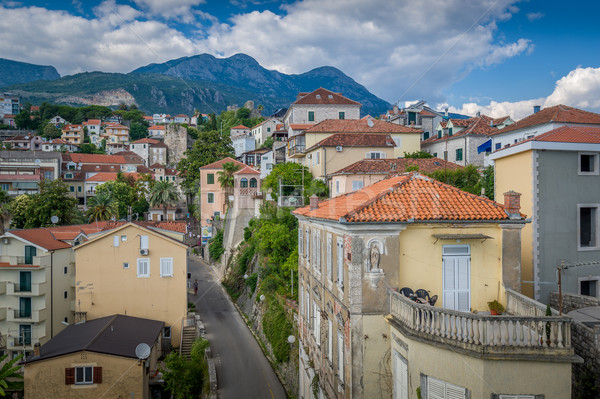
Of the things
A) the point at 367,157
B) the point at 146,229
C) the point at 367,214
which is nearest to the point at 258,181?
the point at 367,157

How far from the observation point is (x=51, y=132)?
127000mm

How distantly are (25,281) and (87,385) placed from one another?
44.6 feet

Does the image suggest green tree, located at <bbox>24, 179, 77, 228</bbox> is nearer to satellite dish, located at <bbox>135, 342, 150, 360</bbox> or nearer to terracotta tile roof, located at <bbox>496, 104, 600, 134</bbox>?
satellite dish, located at <bbox>135, 342, 150, 360</bbox>

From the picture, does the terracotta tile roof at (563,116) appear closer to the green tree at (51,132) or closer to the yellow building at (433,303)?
the yellow building at (433,303)

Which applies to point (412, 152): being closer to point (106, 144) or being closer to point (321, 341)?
point (321, 341)

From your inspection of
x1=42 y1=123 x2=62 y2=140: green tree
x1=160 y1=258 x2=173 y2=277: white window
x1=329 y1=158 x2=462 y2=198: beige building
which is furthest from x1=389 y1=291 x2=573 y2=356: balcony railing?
x1=42 y1=123 x2=62 y2=140: green tree

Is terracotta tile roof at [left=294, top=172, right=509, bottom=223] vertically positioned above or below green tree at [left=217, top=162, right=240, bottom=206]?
below

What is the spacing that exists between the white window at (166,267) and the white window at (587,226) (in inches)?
933

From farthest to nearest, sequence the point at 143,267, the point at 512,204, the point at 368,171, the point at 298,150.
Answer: the point at 298,150 < the point at 368,171 < the point at 143,267 < the point at 512,204

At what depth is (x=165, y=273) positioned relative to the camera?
94.7 ft

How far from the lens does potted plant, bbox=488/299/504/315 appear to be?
1222 cm

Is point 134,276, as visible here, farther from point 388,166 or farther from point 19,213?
point 19,213

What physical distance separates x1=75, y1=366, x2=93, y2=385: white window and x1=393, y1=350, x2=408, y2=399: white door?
16.7 m

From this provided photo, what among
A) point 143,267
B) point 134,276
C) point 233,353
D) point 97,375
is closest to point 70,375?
point 97,375
